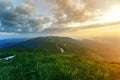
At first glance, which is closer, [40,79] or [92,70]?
[40,79]

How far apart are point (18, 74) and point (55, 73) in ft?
4.25

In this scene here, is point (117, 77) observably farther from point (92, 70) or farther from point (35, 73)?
point (35, 73)

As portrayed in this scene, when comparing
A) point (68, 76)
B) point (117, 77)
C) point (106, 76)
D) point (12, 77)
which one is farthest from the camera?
point (117, 77)

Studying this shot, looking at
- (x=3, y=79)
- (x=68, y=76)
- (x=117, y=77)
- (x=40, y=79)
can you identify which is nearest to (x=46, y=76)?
(x=40, y=79)

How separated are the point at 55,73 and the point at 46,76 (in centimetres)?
43

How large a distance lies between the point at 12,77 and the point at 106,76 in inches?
135

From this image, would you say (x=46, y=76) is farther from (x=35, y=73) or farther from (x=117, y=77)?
(x=117, y=77)

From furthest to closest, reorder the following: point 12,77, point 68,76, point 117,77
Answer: point 117,77
point 12,77
point 68,76

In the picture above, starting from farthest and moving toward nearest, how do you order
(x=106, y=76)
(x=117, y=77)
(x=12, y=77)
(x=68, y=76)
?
1. (x=117, y=77)
2. (x=106, y=76)
3. (x=12, y=77)
4. (x=68, y=76)

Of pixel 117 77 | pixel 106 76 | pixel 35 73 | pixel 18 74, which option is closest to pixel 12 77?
pixel 18 74

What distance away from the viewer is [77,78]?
6828 millimetres

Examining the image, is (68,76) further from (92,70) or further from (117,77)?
(117,77)

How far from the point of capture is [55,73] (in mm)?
7422

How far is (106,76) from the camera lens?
7.80 meters
